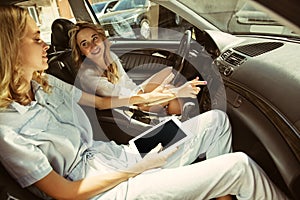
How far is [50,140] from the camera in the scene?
114 cm

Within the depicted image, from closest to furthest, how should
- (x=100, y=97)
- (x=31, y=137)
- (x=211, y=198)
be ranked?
(x=31, y=137) < (x=211, y=198) < (x=100, y=97)

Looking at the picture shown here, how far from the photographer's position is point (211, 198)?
4.06ft

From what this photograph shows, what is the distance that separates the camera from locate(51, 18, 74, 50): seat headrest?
5.97 ft

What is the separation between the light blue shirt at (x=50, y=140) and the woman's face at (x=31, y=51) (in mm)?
107

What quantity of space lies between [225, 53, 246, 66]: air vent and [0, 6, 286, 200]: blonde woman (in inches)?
23.4

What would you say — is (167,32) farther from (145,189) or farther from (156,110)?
(145,189)

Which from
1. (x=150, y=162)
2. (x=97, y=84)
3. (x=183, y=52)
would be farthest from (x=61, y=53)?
(x=150, y=162)

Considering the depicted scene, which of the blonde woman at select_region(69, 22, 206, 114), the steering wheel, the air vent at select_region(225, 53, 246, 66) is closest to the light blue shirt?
the blonde woman at select_region(69, 22, 206, 114)

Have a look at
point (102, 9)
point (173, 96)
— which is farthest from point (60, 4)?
point (173, 96)

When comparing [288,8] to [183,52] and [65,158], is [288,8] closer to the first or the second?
[65,158]

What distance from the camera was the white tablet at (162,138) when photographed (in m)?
1.40

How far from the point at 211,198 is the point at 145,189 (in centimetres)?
27

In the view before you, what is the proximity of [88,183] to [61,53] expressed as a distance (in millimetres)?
901

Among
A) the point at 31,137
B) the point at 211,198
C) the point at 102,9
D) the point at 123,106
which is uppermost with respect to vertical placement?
the point at 102,9
